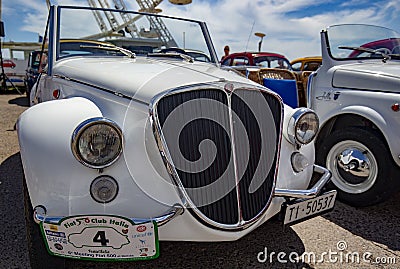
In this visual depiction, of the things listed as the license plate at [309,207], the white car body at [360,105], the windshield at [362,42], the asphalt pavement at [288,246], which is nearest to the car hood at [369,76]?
the white car body at [360,105]

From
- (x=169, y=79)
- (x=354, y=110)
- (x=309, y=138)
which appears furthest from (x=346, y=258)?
(x=169, y=79)

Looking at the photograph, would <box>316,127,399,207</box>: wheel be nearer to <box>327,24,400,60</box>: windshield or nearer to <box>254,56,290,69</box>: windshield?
<box>327,24,400,60</box>: windshield

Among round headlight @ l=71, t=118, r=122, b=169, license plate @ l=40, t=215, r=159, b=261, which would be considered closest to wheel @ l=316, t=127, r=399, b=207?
license plate @ l=40, t=215, r=159, b=261

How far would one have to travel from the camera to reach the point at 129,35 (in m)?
3.87

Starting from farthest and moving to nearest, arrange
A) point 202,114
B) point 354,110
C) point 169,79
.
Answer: point 354,110
point 169,79
point 202,114

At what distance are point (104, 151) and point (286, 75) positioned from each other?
12.9 ft

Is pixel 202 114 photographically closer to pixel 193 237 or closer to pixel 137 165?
pixel 137 165

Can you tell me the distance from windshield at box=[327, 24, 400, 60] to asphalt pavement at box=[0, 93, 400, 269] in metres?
1.85

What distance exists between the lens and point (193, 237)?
1.87 m

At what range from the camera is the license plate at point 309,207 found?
212 centimetres

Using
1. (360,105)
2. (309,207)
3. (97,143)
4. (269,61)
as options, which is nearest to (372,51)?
(360,105)

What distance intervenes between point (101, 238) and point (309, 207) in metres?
1.29

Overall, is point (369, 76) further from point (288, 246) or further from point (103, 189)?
point (103, 189)

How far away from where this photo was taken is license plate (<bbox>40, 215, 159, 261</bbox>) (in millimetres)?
1661
